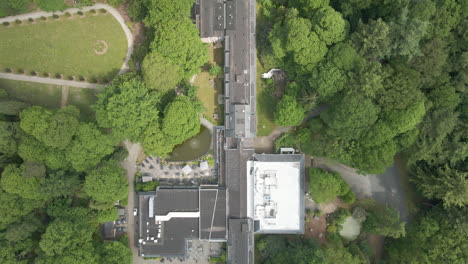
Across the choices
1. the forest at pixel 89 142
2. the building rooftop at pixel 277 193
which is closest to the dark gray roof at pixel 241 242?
the building rooftop at pixel 277 193

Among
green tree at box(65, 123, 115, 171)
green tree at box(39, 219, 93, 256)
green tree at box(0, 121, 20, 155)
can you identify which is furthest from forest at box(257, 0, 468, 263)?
green tree at box(0, 121, 20, 155)

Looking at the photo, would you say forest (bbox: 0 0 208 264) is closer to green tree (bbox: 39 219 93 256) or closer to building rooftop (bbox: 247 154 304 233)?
green tree (bbox: 39 219 93 256)

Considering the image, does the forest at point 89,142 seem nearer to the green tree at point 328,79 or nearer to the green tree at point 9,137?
the green tree at point 9,137

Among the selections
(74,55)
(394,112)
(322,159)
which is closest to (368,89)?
(394,112)

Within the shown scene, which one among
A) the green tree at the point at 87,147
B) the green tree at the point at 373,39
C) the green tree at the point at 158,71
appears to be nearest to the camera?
the green tree at the point at 373,39

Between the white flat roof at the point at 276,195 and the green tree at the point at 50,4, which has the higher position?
the green tree at the point at 50,4
